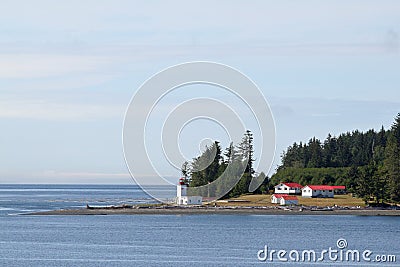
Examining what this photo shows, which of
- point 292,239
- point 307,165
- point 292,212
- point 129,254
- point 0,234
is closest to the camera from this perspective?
point 129,254

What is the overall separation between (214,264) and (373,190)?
6506 centimetres

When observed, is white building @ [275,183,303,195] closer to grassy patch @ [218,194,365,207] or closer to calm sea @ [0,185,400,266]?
grassy patch @ [218,194,365,207]

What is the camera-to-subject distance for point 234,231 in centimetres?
9994

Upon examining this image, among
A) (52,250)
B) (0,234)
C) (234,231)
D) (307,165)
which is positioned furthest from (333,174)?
(52,250)

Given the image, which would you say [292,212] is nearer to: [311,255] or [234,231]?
[234,231]

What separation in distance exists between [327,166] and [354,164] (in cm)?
820

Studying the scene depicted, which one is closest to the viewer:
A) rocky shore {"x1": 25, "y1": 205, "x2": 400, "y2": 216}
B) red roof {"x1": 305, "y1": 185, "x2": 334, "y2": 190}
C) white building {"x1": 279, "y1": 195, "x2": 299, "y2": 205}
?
rocky shore {"x1": 25, "y1": 205, "x2": 400, "y2": 216}

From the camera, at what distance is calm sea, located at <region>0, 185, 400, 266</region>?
72500mm

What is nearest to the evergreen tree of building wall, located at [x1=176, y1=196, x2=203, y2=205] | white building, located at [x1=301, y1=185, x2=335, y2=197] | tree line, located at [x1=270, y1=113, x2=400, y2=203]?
tree line, located at [x1=270, y1=113, x2=400, y2=203]

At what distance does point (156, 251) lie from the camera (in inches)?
3098

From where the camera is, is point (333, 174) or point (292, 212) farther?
point (333, 174)

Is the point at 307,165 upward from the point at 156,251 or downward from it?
upward

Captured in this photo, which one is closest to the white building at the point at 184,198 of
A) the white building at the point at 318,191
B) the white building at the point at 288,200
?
the white building at the point at 288,200

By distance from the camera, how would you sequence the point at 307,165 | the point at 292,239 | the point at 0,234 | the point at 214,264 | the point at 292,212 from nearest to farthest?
the point at 214,264
the point at 292,239
the point at 0,234
the point at 292,212
the point at 307,165
